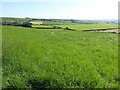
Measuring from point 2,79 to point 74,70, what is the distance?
14.7 feet

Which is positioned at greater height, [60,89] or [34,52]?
[34,52]

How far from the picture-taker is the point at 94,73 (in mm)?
14672

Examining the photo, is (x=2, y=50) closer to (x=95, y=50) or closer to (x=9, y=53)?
(x=9, y=53)

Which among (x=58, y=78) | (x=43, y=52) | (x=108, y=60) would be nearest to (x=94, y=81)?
(x=58, y=78)

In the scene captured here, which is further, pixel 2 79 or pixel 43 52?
pixel 43 52

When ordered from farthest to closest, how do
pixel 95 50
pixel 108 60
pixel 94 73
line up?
pixel 95 50 < pixel 108 60 < pixel 94 73

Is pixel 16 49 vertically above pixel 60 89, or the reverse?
pixel 16 49

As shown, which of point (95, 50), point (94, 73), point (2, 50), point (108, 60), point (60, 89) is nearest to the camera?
point (60, 89)

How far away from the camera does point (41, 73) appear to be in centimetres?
1425

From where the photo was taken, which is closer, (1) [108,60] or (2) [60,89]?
(2) [60,89]

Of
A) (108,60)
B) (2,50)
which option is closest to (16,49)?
(2,50)

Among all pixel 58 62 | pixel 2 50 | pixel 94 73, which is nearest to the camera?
pixel 94 73

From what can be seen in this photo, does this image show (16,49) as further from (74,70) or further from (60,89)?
(60,89)

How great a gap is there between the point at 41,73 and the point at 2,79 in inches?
91.1
